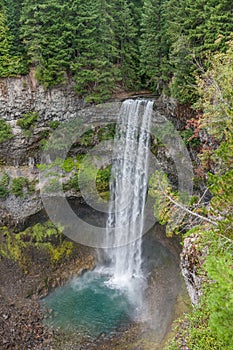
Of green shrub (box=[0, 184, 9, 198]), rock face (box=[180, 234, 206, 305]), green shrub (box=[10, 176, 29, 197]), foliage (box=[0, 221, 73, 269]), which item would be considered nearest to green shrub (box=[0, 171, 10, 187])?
green shrub (box=[0, 184, 9, 198])

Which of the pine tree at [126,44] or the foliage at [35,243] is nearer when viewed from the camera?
the foliage at [35,243]

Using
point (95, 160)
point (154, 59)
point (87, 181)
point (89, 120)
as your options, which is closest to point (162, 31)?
point (154, 59)

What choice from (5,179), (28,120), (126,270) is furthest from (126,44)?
(126,270)

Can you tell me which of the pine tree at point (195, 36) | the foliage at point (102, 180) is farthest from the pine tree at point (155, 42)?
the foliage at point (102, 180)

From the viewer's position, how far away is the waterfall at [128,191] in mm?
16797

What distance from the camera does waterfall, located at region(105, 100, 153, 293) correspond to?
1680 centimetres

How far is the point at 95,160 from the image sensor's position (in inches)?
749

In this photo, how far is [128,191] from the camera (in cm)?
1770

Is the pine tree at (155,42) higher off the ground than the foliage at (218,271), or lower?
higher

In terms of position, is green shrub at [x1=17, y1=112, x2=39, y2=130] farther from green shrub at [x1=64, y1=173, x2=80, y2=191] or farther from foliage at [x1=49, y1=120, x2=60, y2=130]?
green shrub at [x1=64, y1=173, x2=80, y2=191]

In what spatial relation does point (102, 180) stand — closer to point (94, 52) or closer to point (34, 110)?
point (34, 110)

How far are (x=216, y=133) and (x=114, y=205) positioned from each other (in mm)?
10299

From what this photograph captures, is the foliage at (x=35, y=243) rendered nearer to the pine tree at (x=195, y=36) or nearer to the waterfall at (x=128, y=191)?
the waterfall at (x=128, y=191)

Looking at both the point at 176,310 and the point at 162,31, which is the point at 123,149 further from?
the point at 176,310
